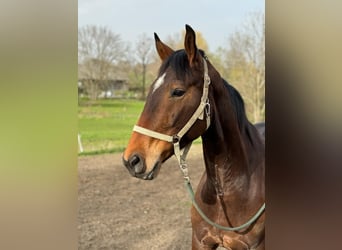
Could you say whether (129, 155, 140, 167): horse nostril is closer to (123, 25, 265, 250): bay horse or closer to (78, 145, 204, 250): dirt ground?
(123, 25, 265, 250): bay horse

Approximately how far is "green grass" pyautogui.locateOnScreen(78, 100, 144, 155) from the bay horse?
2.83 m

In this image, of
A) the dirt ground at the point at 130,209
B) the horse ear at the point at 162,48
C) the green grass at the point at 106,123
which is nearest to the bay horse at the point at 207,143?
the horse ear at the point at 162,48

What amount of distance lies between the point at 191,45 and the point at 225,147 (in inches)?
13.9

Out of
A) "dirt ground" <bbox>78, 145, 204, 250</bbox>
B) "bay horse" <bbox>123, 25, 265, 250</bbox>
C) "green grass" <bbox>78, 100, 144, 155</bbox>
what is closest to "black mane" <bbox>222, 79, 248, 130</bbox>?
"bay horse" <bbox>123, 25, 265, 250</bbox>

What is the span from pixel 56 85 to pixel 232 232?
79 cm

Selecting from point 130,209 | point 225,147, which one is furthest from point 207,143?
point 130,209

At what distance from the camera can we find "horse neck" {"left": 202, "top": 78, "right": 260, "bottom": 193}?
1.09 metres

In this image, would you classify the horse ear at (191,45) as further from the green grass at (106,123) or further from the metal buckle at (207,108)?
the green grass at (106,123)

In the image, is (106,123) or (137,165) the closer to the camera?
(137,165)

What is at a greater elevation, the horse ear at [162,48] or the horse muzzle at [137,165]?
the horse ear at [162,48]

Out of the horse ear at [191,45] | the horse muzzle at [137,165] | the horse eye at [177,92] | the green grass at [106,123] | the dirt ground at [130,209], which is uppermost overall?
the horse ear at [191,45]

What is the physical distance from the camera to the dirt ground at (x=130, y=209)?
100 inches

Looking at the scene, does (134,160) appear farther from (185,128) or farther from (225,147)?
(225,147)

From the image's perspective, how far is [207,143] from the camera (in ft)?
3.68
